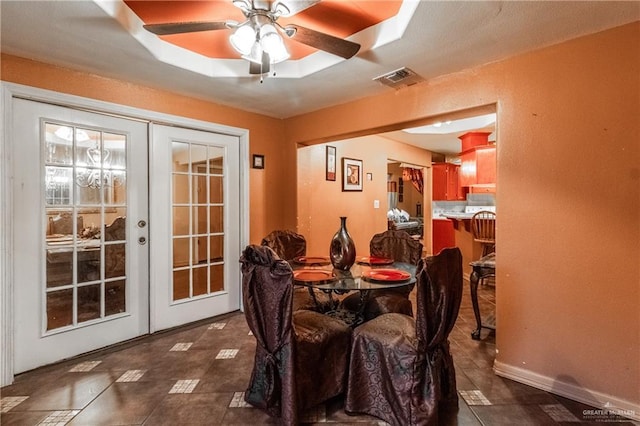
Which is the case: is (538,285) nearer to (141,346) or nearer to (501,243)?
(501,243)

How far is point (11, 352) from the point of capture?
2.14 metres

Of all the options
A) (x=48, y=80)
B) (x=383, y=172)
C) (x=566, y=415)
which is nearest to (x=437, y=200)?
(x=383, y=172)

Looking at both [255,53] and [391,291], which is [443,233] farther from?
[255,53]

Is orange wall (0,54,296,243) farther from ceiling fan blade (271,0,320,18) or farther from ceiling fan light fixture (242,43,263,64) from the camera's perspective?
ceiling fan blade (271,0,320,18)

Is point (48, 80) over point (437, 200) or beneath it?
over

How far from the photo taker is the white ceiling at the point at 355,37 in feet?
5.43

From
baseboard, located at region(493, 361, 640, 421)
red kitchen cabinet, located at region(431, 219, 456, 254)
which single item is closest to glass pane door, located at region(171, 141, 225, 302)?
baseboard, located at region(493, 361, 640, 421)

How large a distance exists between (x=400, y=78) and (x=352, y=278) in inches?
64.9

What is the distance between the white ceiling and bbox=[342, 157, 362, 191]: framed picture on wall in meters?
1.83

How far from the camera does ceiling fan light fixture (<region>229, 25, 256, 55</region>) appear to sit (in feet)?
5.38

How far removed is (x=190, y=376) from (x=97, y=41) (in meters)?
2.31

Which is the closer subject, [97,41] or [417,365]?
[417,365]

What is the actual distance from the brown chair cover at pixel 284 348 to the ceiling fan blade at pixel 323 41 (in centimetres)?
116

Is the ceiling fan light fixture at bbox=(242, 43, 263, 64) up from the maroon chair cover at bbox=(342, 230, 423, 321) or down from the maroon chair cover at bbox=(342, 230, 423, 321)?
up
